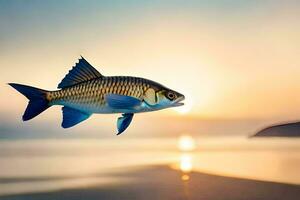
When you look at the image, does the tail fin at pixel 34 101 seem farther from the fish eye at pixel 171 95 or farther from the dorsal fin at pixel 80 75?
the fish eye at pixel 171 95

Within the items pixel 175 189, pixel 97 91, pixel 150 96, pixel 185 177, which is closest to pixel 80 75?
pixel 97 91

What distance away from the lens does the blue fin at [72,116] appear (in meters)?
1.48

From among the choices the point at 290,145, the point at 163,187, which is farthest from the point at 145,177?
the point at 290,145

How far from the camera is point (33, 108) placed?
1.46 meters

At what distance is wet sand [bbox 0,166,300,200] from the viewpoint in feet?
6.63

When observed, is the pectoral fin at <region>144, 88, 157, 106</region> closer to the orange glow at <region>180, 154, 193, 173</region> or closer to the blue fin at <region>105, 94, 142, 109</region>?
the blue fin at <region>105, 94, 142, 109</region>

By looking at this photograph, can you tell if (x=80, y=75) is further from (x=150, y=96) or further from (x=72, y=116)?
(x=150, y=96)

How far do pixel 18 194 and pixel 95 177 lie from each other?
33cm

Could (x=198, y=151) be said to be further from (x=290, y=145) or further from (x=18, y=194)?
(x=18, y=194)

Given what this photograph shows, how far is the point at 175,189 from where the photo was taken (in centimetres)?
209

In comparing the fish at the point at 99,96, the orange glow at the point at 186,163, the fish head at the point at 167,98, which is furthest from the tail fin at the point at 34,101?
the orange glow at the point at 186,163

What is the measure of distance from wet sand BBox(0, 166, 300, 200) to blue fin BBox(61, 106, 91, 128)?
1.94ft

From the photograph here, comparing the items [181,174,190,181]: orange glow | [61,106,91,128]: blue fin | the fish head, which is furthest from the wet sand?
the fish head

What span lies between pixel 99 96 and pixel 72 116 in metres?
0.13
